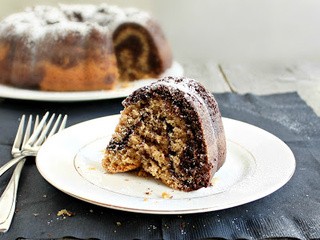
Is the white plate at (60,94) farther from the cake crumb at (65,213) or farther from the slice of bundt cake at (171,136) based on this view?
the cake crumb at (65,213)

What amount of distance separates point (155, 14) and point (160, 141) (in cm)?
226

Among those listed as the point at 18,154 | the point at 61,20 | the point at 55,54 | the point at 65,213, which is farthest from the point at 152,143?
the point at 61,20

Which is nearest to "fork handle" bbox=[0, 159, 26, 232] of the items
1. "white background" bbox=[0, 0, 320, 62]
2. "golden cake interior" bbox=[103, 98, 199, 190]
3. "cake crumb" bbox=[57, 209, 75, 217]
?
"cake crumb" bbox=[57, 209, 75, 217]

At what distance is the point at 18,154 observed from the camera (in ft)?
5.39

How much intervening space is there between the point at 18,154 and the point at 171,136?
0.49m

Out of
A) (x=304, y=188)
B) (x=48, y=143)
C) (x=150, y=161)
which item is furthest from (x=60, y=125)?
(x=304, y=188)

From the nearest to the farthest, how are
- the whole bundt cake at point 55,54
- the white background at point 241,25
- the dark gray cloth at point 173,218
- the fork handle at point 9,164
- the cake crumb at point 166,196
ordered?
1. the dark gray cloth at point 173,218
2. the cake crumb at point 166,196
3. the fork handle at point 9,164
4. the whole bundt cake at point 55,54
5. the white background at point 241,25

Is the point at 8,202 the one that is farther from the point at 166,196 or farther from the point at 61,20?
the point at 61,20

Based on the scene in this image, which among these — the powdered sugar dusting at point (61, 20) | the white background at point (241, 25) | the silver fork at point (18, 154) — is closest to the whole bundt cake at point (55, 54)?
the powdered sugar dusting at point (61, 20)

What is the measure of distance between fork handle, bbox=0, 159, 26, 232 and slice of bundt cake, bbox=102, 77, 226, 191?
241 millimetres

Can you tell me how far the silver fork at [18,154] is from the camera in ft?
4.18

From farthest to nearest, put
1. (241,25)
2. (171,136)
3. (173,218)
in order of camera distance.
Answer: (241,25) < (171,136) < (173,218)

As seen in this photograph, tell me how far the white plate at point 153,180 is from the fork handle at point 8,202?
0.08 metres

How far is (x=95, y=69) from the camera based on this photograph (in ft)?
7.97
